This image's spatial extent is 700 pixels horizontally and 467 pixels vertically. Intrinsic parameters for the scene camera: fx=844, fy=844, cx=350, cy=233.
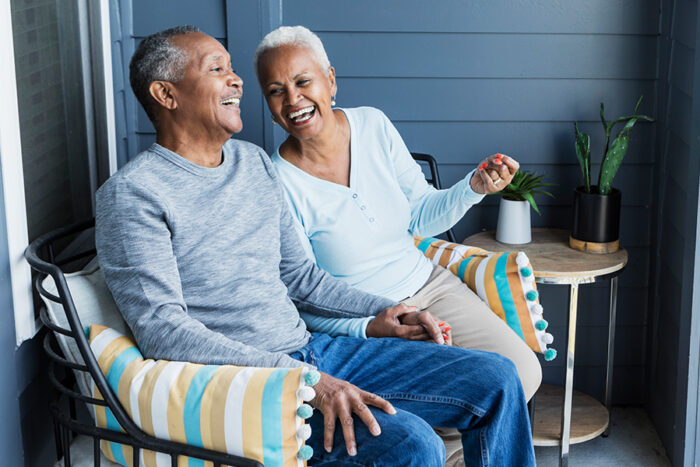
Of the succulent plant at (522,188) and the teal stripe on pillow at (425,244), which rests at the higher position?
the succulent plant at (522,188)

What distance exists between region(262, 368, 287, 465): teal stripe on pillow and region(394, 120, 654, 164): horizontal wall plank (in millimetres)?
1382

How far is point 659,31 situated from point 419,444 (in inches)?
66.9

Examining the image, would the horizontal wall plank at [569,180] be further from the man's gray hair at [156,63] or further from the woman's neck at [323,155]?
the man's gray hair at [156,63]

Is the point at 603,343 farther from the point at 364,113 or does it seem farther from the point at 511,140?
the point at 364,113

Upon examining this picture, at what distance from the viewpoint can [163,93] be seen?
6.27 ft

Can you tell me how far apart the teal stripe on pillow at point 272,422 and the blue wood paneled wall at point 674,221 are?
4.64 ft

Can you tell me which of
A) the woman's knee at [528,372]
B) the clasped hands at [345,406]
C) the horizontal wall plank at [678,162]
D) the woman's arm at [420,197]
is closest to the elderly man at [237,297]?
the clasped hands at [345,406]

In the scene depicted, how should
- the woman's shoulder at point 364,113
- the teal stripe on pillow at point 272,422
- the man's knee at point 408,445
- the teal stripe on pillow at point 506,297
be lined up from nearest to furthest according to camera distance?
the teal stripe on pillow at point 272,422 < the man's knee at point 408,445 < the teal stripe on pillow at point 506,297 < the woman's shoulder at point 364,113

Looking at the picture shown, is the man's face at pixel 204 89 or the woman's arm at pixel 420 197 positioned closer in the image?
the man's face at pixel 204 89

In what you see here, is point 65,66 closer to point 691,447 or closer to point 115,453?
point 115,453

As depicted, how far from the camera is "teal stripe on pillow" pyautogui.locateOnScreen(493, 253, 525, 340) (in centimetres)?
228

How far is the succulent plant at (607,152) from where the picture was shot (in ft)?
8.36

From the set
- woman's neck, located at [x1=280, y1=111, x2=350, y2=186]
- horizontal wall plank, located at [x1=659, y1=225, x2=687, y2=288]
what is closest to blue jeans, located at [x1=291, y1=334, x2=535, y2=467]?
woman's neck, located at [x1=280, y1=111, x2=350, y2=186]

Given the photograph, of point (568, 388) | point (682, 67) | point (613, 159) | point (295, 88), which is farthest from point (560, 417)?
point (295, 88)
